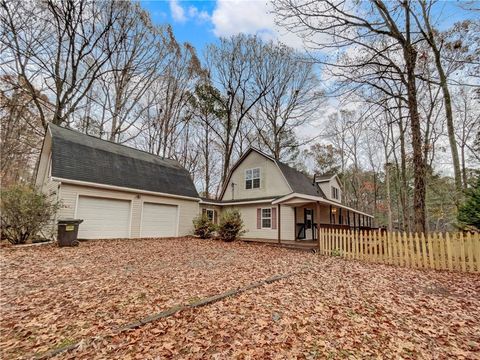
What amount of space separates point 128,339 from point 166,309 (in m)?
0.85

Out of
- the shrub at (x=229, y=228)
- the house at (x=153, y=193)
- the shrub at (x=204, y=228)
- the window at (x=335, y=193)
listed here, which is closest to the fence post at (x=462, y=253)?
the house at (x=153, y=193)

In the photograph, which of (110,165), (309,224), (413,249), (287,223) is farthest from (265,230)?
(110,165)

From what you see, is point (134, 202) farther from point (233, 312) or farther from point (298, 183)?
point (298, 183)

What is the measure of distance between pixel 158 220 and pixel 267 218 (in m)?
6.73

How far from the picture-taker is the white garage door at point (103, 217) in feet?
35.5

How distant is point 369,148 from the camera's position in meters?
28.0

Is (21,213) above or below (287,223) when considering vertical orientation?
above

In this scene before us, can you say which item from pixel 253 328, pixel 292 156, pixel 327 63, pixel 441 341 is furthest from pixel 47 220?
pixel 292 156

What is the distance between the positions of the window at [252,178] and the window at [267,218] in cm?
210

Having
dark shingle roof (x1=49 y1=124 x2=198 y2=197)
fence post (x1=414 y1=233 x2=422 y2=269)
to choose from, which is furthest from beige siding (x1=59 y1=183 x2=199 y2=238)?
fence post (x1=414 y1=233 x2=422 y2=269)

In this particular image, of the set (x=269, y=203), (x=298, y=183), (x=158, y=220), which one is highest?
(x=298, y=183)

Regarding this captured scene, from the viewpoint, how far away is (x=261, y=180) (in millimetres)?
16812

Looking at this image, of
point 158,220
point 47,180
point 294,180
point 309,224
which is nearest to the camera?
point 47,180

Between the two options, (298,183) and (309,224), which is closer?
(309,224)
